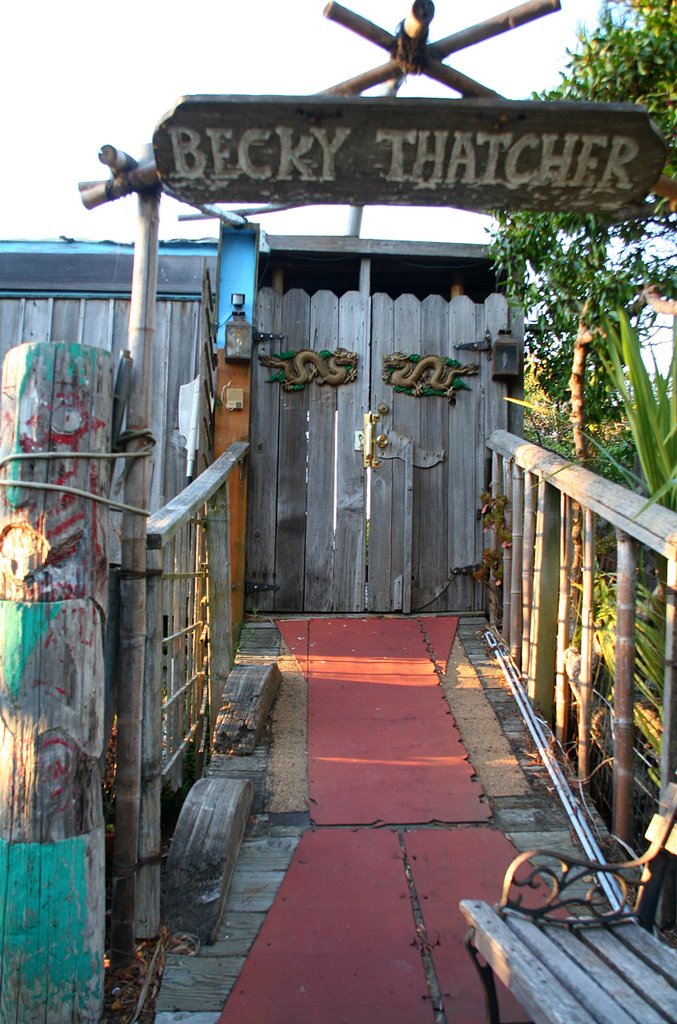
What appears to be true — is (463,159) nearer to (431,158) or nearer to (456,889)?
(431,158)

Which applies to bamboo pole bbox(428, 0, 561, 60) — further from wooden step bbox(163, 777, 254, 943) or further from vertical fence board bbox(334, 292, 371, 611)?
vertical fence board bbox(334, 292, 371, 611)

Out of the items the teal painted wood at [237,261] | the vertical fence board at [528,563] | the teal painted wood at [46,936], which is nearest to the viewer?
the teal painted wood at [46,936]

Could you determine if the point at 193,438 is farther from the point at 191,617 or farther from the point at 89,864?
the point at 89,864

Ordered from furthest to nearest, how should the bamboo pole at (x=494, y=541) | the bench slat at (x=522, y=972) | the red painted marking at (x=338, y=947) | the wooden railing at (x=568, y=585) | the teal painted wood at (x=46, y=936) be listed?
the bamboo pole at (x=494, y=541)
the wooden railing at (x=568, y=585)
the red painted marking at (x=338, y=947)
the teal painted wood at (x=46, y=936)
the bench slat at (x=522, y=972)

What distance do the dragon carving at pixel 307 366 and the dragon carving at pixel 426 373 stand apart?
9.4 inches

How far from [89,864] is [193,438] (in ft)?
7.46

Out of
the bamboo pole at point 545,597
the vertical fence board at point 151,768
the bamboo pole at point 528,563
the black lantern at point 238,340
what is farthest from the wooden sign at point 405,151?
the black lantern at point 238,340

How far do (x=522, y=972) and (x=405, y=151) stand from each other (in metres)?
2.00

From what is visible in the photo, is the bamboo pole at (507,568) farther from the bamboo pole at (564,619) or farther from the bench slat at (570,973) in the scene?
the bench slat at (570,973)

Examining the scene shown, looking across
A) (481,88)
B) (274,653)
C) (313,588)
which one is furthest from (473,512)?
(481,88)

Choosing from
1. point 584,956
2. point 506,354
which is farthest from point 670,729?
point 506,354

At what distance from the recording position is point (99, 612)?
213cm

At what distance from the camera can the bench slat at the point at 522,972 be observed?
1.51 meters

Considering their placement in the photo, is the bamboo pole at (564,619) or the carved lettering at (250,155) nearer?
the carved lettering at (250,155)
